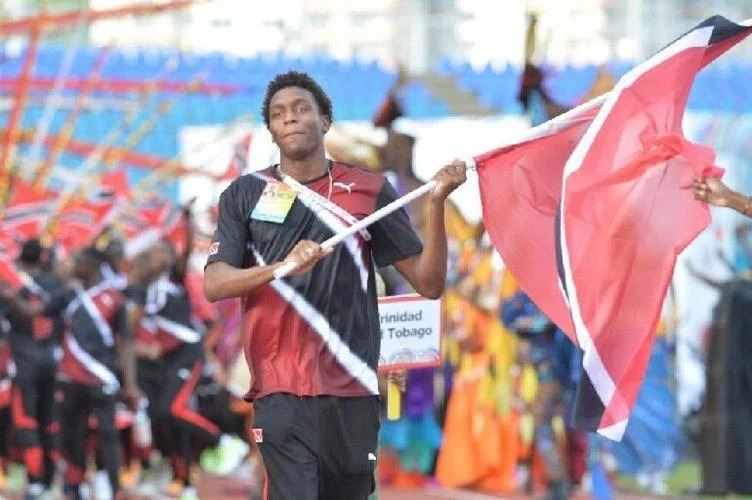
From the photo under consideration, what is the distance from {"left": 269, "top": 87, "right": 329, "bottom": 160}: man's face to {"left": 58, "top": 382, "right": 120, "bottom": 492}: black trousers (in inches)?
304

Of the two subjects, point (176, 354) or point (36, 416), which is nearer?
point (36, 416)

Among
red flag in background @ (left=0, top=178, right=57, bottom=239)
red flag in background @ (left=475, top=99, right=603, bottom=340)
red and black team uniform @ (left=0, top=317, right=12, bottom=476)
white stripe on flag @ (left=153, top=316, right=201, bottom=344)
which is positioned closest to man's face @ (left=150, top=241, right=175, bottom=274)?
white stripe on flag @ (left=153, top=316, right=201, bottom=344)

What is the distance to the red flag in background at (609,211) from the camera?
7.67 metres

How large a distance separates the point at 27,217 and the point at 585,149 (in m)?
14.2

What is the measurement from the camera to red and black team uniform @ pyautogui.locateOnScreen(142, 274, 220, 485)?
15.6 metres

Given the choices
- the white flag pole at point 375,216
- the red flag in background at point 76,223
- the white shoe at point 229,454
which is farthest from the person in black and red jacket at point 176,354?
the white flag pole at point 375,216

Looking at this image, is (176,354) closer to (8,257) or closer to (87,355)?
(87,355)

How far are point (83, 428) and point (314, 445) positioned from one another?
814 centimetres

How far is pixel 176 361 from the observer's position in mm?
15727

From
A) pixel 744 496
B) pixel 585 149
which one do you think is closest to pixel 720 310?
pixel 744 496

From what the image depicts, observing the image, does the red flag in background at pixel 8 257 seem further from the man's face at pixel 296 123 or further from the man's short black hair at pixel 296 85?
the man's face at pixel 296 123

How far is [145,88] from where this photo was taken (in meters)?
22.6

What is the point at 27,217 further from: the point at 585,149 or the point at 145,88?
the point at 585,149

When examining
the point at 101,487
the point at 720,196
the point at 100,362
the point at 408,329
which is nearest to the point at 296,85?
the point at 720,196
